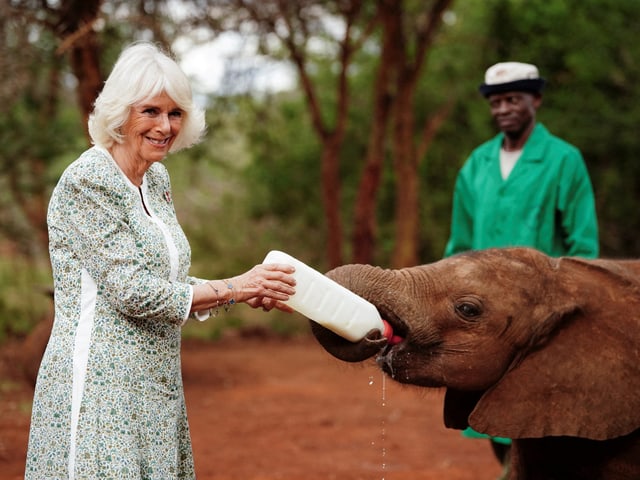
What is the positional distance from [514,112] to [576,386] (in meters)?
2.14

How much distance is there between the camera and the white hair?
3518mm

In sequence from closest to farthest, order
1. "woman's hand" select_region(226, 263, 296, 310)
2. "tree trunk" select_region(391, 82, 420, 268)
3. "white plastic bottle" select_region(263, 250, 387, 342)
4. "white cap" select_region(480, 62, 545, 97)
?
1. "woman's hand" select_region(226, 263, 296, 310)
2. "white plastic bottle" select_region(263, 250, 387, 342)
3. "white cap" select_region(480, 62, 545, 97)
4. "tree trunk" select_region(391, 82, 420, 268)

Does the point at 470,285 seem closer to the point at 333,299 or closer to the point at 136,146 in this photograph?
the point at 333,299

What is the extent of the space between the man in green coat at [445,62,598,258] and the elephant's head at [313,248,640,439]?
47.9 inches

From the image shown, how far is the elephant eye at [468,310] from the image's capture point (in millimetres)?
4191

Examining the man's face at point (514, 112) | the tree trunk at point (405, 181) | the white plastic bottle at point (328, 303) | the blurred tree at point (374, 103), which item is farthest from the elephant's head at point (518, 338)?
the tree trunk at point (405, 181)

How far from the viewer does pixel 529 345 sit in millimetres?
4180

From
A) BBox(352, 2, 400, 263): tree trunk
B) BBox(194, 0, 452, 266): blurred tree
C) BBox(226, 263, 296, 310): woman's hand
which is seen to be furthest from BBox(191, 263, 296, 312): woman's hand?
BBox(352, 2, 400, 263): tree trunk

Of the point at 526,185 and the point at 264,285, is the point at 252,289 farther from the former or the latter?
the point at 526,185

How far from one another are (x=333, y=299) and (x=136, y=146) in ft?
3.09

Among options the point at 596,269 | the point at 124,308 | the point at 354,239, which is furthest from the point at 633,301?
the point at 354,239

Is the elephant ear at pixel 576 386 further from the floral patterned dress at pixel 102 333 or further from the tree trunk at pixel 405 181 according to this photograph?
the tree trunk at pixel 405 181

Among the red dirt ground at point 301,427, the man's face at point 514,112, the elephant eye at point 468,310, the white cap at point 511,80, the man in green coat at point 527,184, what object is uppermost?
the white cap at point 511,80

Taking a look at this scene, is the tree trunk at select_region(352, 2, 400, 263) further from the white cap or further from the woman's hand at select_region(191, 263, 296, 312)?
the woman's hand at select_region(191, 263, 296, 312)
